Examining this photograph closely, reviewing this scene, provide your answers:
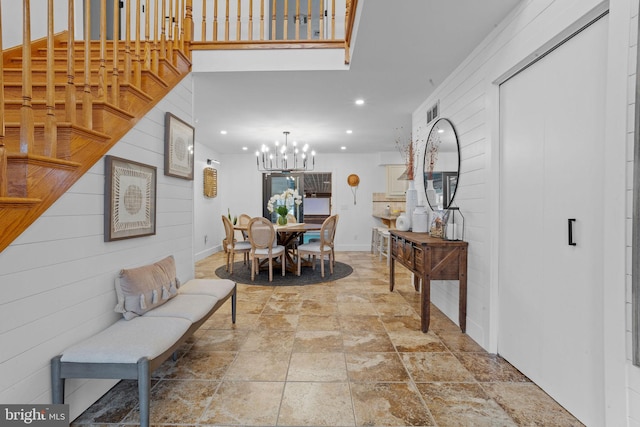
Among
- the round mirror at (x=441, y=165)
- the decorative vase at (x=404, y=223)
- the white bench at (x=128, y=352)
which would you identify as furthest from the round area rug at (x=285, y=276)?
the white bench at (x=128, y=352)

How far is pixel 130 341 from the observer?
1.55 m

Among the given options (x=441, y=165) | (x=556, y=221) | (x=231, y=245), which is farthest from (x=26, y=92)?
(x=231, y=245)

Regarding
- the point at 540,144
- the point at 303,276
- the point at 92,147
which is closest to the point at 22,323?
the point at 92,147

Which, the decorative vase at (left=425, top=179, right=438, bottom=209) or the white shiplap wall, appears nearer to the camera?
the white shiplap wall

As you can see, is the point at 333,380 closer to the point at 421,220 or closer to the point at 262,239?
the point at 421,220

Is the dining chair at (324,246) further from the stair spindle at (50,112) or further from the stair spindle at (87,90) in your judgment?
the stair spindle at (50,112)

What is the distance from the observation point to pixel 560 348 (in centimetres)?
173

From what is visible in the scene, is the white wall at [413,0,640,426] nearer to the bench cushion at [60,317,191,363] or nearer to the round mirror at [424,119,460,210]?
the round mirror at [424,119,460,210]

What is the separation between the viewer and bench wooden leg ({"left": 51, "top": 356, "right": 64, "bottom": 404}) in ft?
4.73

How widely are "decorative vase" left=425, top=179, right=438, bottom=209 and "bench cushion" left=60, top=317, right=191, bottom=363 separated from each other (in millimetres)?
2718

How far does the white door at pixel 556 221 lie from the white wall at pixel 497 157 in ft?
0.30

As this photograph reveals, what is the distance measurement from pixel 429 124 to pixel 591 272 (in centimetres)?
255

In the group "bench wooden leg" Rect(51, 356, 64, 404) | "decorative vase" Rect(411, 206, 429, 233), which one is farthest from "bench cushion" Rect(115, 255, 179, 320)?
"decorative vase" Rect(411, 206, 429, 233)

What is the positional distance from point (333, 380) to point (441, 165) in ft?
7.63
